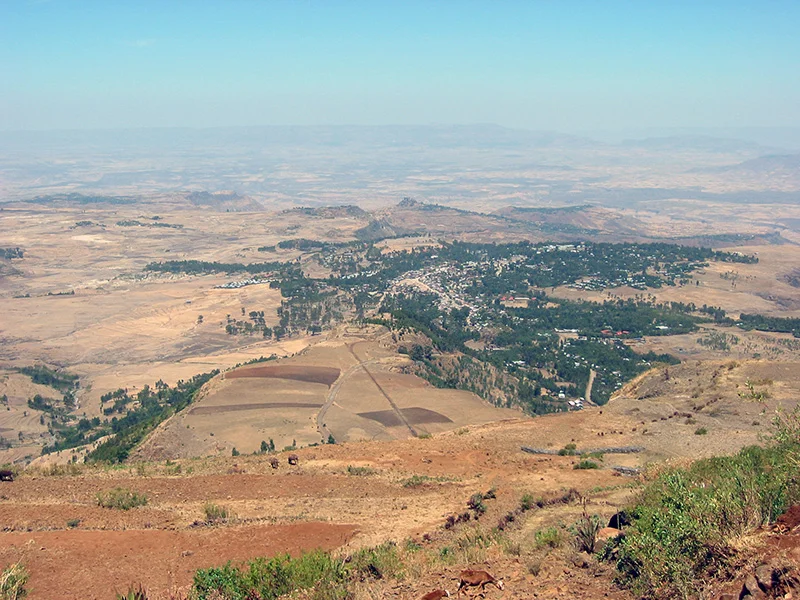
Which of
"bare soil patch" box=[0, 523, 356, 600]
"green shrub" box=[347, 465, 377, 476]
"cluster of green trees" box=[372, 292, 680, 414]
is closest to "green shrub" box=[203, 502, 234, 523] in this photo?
"bare soil patch" box=[0, 523, 356, 600]

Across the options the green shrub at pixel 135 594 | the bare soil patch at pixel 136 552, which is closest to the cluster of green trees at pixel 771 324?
the bare soil patch at pixel 136 552

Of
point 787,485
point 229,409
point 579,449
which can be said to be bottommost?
point 229,409

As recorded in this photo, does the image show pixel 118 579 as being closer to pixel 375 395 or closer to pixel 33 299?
pixel 375 395

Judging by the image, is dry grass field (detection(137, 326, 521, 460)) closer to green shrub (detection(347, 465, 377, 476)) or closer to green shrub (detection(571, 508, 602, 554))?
green shrub (detection(347, 465, 377, 476))

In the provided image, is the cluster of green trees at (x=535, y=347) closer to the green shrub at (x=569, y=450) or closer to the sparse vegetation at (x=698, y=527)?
the green shrub at (x=569, y=450)

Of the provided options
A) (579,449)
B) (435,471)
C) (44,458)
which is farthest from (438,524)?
(44,458)

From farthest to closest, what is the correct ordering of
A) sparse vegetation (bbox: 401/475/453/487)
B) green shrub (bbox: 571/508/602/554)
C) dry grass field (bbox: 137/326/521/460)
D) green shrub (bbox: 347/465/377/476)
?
Result: dry grass field (bbox: 137/326/521/460) → green shrub (bbox: 347/465/377/476) → sparse vegetation (bbox: 401/475/453/487) → green shrub (bbox: 571/508/602/554)
